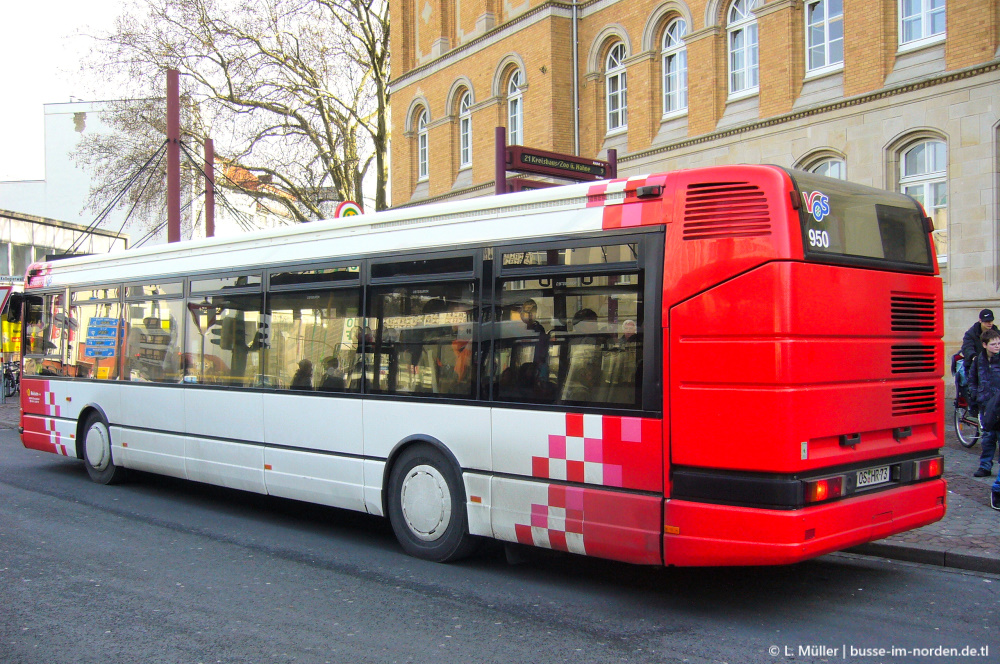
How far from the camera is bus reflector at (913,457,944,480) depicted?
613cm

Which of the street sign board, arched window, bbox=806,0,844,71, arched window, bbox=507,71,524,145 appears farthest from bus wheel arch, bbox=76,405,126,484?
arched window, bbox=507,71,524,145

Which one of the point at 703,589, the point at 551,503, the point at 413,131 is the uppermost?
the point at 413,131

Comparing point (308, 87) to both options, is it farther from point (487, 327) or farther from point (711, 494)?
point (711, 494)

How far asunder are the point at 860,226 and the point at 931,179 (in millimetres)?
12011

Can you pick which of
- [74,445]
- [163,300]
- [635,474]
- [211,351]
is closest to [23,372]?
[74,445]

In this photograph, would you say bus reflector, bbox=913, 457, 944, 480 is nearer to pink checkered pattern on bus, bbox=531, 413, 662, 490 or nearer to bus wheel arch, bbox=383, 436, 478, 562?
pink checkered pattern on bus, bbox=531, 413, 662, 490

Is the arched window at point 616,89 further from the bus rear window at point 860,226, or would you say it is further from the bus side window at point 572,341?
the bus side window at point 572,341

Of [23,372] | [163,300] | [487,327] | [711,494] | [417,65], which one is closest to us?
[711,494]

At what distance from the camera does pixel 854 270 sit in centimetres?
571

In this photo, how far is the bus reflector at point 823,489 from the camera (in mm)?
5250

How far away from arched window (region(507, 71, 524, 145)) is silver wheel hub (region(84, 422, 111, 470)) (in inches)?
644

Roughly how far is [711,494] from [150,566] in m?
4.30

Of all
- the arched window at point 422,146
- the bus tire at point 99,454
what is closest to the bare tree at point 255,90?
the arched window at point 422,146

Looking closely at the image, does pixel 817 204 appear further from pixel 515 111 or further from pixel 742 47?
pixel 515 111
